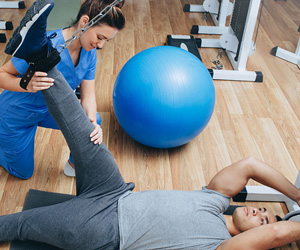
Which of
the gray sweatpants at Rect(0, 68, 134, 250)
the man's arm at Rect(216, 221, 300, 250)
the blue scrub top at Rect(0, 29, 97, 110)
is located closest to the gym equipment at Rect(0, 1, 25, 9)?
the blue scrub top at Rect(0, 29, 97, 110)

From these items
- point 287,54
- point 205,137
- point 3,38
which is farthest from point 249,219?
point 3,38

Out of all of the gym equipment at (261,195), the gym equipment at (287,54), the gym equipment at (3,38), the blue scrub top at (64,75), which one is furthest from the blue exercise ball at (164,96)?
the gym equipment at (3,38)

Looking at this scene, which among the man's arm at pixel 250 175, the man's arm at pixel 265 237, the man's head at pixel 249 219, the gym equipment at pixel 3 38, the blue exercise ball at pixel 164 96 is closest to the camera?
the man's arm at pixel 265 237

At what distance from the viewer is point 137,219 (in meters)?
1.47

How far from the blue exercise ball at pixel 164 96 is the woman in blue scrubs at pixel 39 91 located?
0.21 metres

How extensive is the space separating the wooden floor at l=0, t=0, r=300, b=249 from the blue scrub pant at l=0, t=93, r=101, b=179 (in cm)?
8

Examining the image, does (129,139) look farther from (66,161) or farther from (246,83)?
(246,83)

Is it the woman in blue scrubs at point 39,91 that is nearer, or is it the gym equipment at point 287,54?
the woman in blue scrubs at point 39,91

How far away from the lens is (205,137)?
236 centimetres

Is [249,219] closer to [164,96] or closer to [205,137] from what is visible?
[164,96]

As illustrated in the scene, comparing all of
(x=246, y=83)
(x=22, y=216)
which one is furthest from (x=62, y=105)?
(x=246, y=83)

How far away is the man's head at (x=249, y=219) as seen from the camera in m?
1.57

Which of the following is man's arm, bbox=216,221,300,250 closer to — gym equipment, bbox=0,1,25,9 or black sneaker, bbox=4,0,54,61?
black sneaker, bbox=4,0,54,61

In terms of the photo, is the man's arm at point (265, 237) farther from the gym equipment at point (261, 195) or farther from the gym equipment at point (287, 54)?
the gym equipment at point (287, 54)
